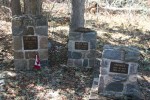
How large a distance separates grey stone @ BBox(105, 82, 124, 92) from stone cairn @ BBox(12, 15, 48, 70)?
220 cm

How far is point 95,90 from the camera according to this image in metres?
6.23

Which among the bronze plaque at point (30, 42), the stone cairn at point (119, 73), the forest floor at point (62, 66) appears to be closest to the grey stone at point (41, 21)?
the bronze plaque at point (30, 42)

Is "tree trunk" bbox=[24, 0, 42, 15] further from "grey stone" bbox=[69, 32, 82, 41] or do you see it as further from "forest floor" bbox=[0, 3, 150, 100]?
"grey stone" bbox=[69, 32, 82, 41]

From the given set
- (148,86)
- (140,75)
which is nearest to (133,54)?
(148,86)

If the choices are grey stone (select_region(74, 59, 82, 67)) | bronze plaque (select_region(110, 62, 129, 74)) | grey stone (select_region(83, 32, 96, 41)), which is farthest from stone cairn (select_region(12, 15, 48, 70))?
bronze plaque (select_region(110, 62, 129, 74))

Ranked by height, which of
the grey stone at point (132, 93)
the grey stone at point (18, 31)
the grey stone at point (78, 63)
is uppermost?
the grey stone at point (18, 31)

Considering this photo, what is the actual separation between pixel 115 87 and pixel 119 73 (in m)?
0.32

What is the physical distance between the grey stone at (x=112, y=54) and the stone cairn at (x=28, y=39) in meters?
2.04

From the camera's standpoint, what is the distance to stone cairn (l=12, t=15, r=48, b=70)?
23.6ft

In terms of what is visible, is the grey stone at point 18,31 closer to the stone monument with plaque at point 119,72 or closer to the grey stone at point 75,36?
the grey stone at point 75,36

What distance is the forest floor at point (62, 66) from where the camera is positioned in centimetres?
645

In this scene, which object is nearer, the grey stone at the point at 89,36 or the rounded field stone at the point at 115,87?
the rounded field stone at the point at 115,87

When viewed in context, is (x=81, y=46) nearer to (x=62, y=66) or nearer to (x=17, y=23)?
(x=62, y=66)

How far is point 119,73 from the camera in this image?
235 inches
